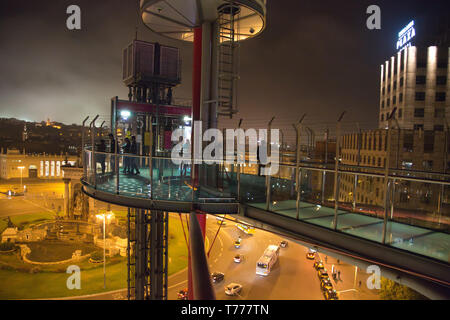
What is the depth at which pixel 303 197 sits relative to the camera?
825cm

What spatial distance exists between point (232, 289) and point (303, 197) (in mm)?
14514

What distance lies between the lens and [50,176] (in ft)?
286

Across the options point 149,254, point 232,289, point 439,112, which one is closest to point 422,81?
point 439,112

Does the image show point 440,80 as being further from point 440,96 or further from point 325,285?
point 325,285

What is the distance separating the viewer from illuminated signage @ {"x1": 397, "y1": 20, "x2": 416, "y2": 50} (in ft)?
146

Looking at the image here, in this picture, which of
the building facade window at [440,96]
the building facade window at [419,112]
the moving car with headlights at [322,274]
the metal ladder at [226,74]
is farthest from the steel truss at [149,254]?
the building facade window at [440,96]

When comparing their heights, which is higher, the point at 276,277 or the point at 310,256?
the point at 276,277

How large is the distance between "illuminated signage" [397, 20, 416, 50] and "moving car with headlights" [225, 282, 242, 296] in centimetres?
4652

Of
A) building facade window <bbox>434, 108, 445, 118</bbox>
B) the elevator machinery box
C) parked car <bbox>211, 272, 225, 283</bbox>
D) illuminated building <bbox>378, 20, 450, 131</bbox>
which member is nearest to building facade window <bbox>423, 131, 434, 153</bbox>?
illuminated building <bbox>378, 20, 450, 131</bbox>

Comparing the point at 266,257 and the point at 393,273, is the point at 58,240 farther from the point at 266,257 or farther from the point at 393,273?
the point at 393,273

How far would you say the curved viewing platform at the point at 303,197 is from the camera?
503cm

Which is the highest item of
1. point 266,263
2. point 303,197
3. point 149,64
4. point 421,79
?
point 421,79

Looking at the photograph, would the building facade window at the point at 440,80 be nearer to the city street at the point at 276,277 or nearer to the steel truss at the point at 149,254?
the city street at the point at 276,277

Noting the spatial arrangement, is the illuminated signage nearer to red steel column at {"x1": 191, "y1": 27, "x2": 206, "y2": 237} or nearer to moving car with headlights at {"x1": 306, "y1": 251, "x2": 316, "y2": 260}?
moving car with headlights at {"x1": 306, "y1": 251, "x2": 316, "y2": 260}
